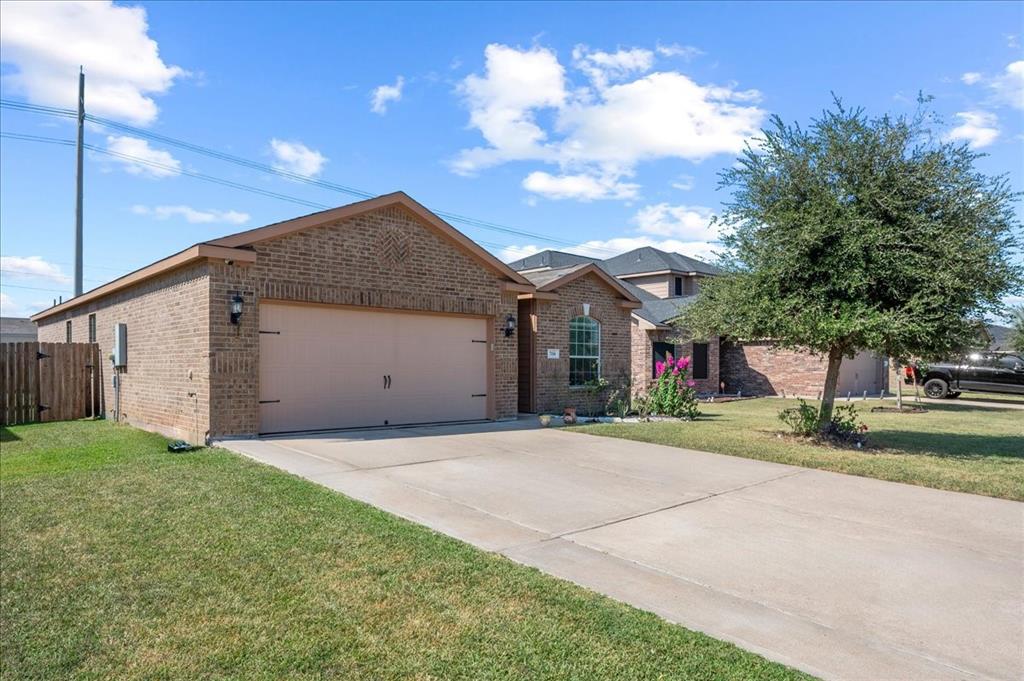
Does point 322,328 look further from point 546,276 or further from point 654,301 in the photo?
point 654,301

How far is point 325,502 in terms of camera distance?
623 centimetres

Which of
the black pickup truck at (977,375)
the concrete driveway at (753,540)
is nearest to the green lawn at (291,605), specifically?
the concrete driveway at (753,540)

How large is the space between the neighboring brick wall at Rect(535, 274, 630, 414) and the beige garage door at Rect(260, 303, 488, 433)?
185 centimetres

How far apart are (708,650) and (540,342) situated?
11.8m

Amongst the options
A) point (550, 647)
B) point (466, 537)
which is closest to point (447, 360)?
point (466, 537)

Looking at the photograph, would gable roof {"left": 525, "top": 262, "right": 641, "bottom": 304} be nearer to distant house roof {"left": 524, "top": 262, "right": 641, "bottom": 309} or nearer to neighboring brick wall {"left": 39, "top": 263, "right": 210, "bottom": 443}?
distant house roof {"left": 524, "top": 262, "right": 641, "bottom": 309}

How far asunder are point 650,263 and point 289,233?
25624 mm

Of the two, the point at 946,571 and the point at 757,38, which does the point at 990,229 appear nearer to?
the point at 757,38

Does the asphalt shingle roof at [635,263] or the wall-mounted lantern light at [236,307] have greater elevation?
the asphalt shingle roof at [635,263]

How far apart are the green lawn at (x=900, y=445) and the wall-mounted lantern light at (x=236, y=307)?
6.59 m

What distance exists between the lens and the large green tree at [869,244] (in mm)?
9961

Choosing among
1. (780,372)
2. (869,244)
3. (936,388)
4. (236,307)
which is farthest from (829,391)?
(936,388)

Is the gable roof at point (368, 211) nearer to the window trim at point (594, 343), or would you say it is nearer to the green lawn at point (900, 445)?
the window trim at point (594, 343)

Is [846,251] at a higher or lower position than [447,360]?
higher
